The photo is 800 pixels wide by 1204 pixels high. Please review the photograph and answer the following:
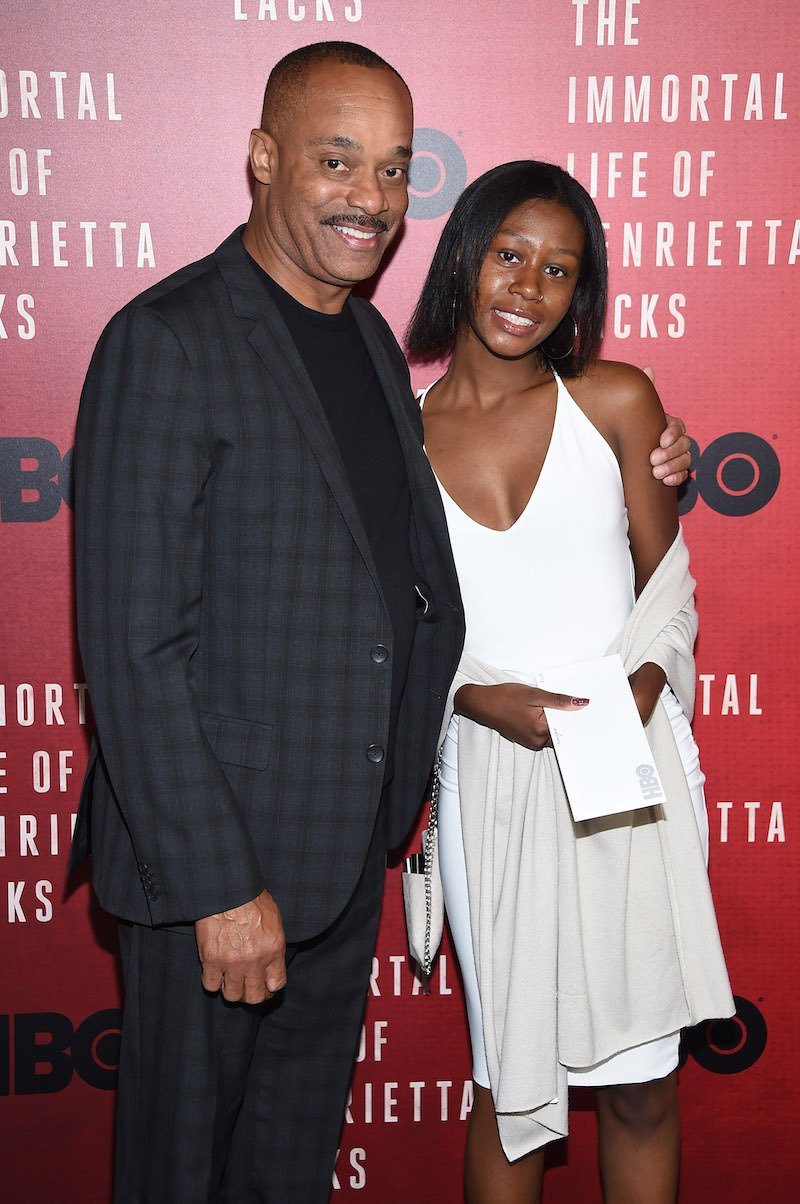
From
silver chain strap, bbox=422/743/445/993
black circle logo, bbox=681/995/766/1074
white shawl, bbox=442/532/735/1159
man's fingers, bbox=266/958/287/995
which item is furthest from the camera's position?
black circle logo, bbox=681/995/766/1074

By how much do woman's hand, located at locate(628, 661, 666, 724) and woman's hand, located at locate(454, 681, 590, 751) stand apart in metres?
0.13

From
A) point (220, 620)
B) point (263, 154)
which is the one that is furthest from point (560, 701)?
point (263, 154)

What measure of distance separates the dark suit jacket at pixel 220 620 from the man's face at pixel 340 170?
0.34 ft

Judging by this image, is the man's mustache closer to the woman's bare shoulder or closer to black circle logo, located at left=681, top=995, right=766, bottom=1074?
the woman's bare shoulder

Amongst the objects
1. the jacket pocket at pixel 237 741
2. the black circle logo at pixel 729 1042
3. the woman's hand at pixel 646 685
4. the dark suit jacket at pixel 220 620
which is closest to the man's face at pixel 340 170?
the dark suit jacket at pixel 220 620

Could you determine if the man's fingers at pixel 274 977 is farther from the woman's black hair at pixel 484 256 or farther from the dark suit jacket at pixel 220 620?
the woman's black hair at pixel 484 256

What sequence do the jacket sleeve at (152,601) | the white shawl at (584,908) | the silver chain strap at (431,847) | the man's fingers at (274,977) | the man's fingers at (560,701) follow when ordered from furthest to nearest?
the silver chain strap at (431,847)
the white shawl at (584,908)
the man's fingers at (560,701)
the man's fingers at (274,977)
the jacket sleeve at (152,601)

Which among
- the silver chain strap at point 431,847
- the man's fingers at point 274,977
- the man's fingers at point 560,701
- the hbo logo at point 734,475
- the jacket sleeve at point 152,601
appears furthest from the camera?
the hbo logo at point 734,475

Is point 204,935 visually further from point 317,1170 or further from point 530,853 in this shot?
point 317,1170

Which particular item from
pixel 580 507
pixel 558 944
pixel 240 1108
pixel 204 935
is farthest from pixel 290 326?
pixel 240 1108

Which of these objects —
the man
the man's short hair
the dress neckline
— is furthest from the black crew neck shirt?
the man's short hair

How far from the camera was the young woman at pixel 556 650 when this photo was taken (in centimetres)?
180

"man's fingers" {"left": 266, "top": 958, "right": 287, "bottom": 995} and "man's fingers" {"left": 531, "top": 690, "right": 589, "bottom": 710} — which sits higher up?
"man's fingers" {"left": 531, "top": 690, "right": 589, "bottom": 710}

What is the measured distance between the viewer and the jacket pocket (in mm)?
1521
